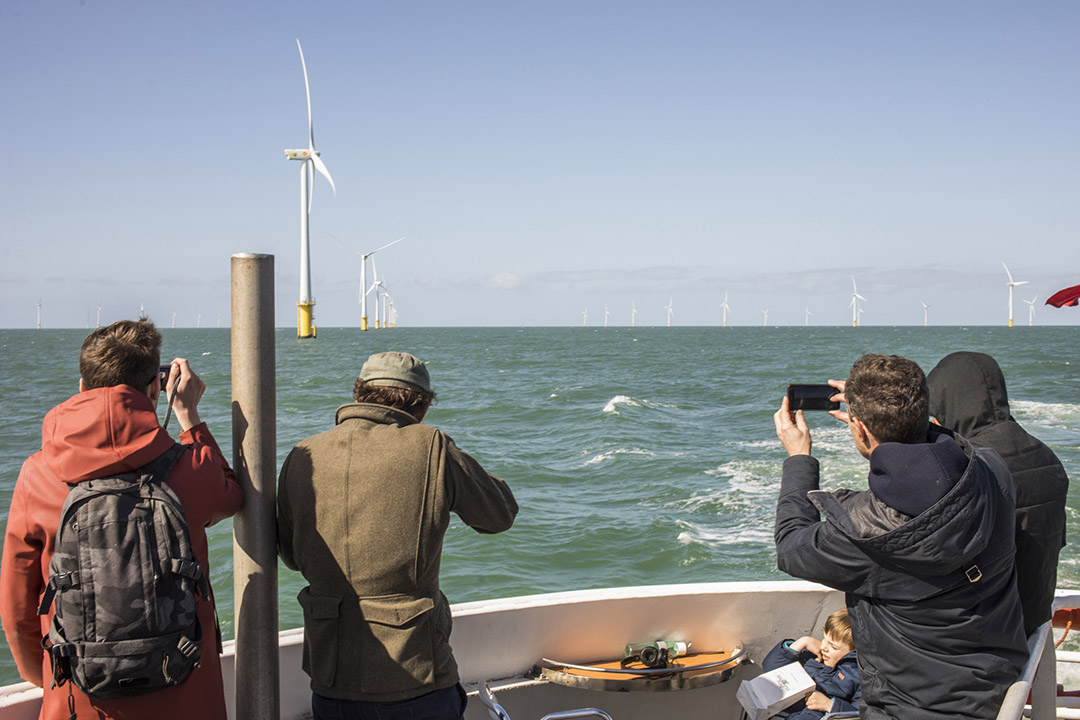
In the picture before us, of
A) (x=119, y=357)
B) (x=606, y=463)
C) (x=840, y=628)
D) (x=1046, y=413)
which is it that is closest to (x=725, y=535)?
(x=606, y=463)

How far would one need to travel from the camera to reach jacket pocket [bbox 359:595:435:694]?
2.21 metres

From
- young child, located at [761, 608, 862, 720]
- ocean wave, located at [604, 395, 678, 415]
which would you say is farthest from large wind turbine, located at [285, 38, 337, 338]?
young child, located at [761, 608, 862, 720]

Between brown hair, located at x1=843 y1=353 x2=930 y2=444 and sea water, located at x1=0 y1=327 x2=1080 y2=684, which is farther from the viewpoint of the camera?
sea water, located at x1=0 y1=327 x2=1080 y2=684

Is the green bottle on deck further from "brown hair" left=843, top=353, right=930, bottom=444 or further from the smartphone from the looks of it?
"brown hair" left=843, top=353, right=930, bottom=444

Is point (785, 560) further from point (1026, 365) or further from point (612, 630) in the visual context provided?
point (1026, 365)

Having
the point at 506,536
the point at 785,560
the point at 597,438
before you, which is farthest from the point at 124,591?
the point at 597,438

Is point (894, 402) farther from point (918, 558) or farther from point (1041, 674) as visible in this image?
point (1041, 674)

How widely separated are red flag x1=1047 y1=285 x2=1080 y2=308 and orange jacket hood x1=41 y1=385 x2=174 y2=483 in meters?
3.58

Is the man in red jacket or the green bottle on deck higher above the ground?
the man in red jacket

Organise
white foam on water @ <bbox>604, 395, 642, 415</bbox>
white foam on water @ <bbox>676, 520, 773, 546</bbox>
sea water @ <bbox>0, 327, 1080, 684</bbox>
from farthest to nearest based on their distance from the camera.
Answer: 1. white foam on water @ <bbox>604, 395, 642, 415</bbox>
2. white foam on water @ <bbox>676, 520, 773, 546</bbox>
3. sea water @ <bbox>0, 327, 1080, 684</bbox>

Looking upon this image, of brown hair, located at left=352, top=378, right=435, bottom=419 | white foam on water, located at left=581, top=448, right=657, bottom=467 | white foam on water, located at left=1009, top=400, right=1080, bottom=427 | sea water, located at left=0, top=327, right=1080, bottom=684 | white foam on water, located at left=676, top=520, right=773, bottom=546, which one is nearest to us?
brown hair, located at left=352, top=378, right=435, bottom=419

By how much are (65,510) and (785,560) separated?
1652mm

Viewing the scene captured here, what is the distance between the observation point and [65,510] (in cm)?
190

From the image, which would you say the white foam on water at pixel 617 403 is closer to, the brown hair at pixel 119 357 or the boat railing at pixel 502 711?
the boat railing at pixel 502 711
